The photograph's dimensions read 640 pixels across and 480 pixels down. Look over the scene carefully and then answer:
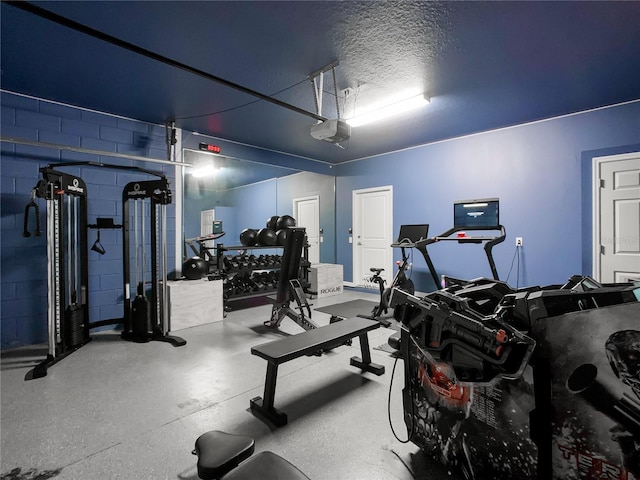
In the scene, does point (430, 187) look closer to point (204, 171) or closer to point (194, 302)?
Answer: point (204, 171)

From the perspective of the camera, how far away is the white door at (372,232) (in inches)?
254

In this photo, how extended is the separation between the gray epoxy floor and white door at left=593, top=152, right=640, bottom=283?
344 centimetres

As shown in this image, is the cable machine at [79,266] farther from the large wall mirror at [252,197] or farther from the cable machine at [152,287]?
the large wall mirror at [252,197]

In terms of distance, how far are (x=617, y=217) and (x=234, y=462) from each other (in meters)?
5.27

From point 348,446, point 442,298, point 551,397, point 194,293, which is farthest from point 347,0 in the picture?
point 194,293

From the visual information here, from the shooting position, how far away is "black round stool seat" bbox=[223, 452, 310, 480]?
96 cm

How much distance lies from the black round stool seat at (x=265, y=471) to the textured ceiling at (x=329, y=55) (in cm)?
270

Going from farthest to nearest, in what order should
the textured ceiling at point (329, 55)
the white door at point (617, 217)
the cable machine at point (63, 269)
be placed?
the white door at point (617, 217), the cable machine at point (63, 269), the textured ceiling at point (329, 55)

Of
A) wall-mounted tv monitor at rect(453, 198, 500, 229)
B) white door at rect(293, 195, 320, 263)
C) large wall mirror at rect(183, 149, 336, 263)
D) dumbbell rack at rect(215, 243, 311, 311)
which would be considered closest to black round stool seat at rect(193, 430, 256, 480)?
dumbbell rack at rect(215, 243, 311, 311)

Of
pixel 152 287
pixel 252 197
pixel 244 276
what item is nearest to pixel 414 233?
pixel 244 276

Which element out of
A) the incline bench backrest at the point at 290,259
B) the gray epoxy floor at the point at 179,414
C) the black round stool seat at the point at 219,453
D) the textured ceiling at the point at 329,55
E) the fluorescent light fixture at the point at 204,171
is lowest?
the gray epoxy floor at the point at 179,414

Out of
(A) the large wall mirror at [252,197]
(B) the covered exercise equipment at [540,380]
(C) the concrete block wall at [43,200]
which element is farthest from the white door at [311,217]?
(B) the covered exercise equipment at [540,380]

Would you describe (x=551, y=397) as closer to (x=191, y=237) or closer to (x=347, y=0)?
(x=347, y=0)

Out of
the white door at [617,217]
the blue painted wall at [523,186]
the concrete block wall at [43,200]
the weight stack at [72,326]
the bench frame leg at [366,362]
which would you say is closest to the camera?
the bench frame leg at [366,362]
